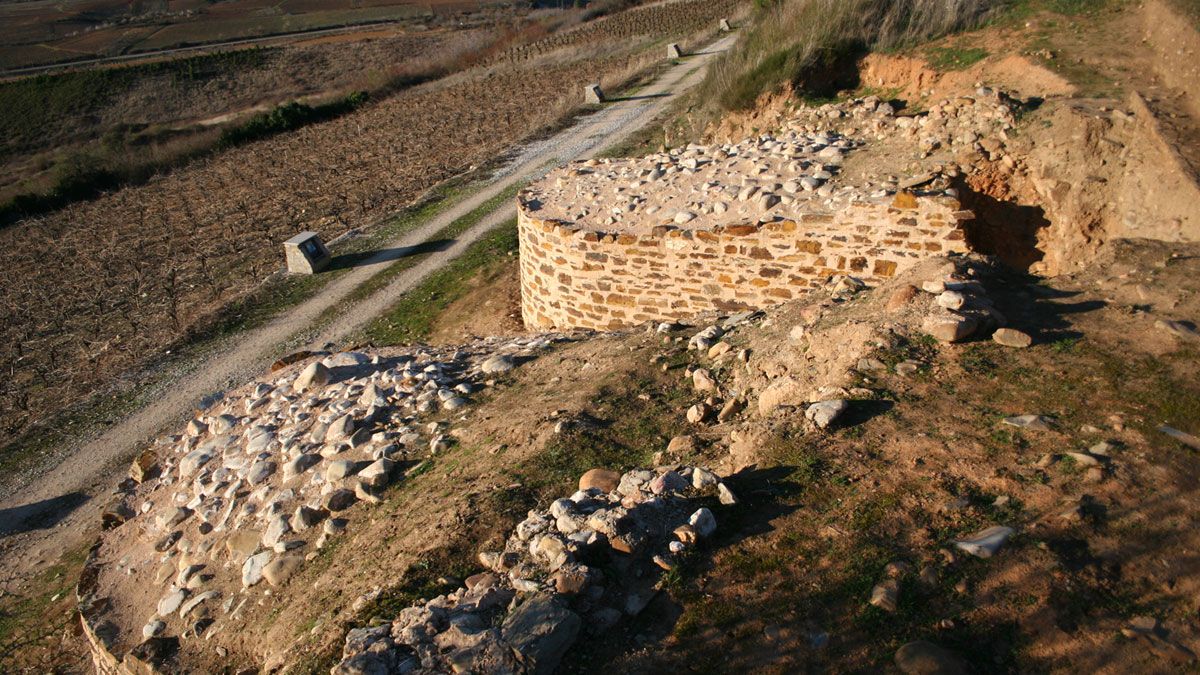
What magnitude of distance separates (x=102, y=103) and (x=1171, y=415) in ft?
163

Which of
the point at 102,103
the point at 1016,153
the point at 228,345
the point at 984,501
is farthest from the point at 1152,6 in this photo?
the point at 102,103

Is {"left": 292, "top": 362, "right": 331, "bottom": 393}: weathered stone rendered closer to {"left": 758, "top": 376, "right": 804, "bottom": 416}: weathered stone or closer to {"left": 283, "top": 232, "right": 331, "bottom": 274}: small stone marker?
{"left": 758, "top": 376, "right": 804, "bottom": 416}: weathered stone

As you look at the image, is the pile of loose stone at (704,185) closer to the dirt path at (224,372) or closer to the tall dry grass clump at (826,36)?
the tall dry grass clump at (826,36)

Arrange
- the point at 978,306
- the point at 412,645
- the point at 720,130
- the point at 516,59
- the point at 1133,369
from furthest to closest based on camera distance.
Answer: the point at 516,59 → the point at 720,130 → the point at 978,306 → the point at 1133,369 → the point at 412,645

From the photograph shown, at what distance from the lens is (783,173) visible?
28.5 feet

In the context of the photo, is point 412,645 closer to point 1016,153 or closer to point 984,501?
point 984,501

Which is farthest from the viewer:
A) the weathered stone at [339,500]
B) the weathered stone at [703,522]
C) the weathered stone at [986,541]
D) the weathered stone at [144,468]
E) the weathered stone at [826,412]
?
the weathered stone at [144,468]

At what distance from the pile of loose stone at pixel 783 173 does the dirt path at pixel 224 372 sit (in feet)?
14.9

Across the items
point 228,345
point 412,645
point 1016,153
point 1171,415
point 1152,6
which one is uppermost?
point 1152,6

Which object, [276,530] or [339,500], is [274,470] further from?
[339,500]

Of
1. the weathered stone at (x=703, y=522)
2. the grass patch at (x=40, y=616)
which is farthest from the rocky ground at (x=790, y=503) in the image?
the grass patch at (x=40, y=616)

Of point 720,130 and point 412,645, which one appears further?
point 720,130

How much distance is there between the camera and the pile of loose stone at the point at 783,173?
310 inches

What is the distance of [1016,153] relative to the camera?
7.79m
